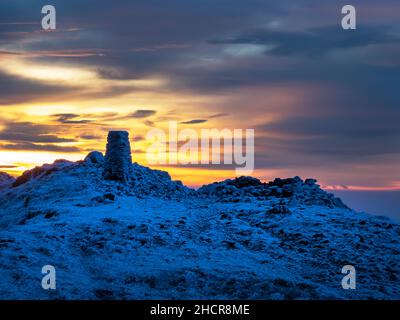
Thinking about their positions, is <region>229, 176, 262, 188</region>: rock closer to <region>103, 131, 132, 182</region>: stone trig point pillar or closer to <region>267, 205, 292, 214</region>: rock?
<region>103, 131, 132, 182</region>: stone trig point pillar

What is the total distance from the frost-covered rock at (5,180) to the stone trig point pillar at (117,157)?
16.8 m

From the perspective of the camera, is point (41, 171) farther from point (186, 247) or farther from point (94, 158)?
point (186, 247)

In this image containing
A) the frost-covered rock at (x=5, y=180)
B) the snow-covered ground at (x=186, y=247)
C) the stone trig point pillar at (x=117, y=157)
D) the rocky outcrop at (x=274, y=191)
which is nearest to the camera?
the snow-covered ground at (x=186, y=247)

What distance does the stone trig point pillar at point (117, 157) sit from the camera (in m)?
34.9

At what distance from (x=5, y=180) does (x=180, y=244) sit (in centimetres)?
3333

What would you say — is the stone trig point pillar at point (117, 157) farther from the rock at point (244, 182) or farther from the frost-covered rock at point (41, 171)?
the rock at point (244, 182)

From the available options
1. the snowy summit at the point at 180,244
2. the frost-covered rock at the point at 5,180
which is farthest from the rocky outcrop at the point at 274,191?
the frost-covered rock at the point at 5,180

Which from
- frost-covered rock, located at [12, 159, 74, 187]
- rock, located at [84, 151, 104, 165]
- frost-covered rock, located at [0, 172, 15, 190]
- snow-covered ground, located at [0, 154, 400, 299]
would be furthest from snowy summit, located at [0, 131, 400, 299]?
frost-covered rock, located at [0, 172, 15, 190]

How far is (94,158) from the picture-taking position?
40719 millimetres

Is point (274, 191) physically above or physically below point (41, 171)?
below

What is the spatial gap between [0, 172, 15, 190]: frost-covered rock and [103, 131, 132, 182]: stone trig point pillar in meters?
16.8

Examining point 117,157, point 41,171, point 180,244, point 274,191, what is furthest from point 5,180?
point 180,244
